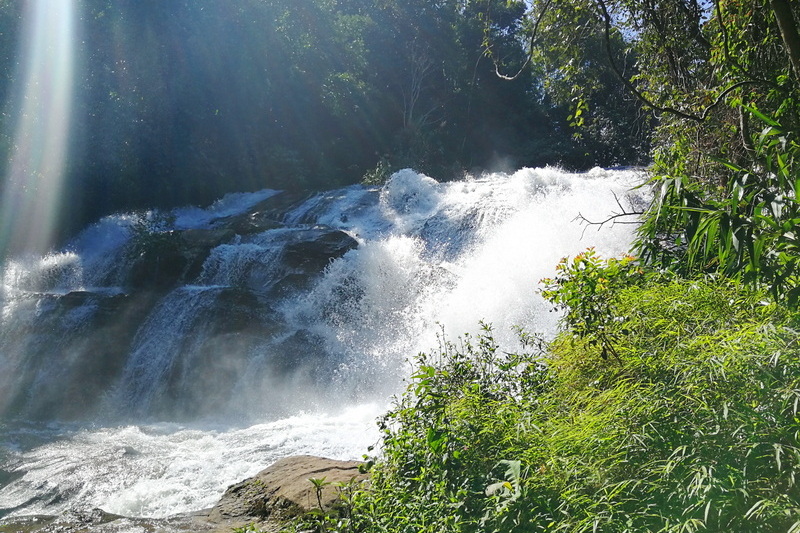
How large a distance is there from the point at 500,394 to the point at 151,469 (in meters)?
5.17

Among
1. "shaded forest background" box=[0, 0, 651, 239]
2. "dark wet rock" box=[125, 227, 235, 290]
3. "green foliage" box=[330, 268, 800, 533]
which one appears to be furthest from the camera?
"shaded forest background" box=[0, 0, 651, 239]

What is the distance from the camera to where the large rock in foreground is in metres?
4.83

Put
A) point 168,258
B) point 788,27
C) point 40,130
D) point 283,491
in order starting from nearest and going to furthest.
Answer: point 788,27 < point 283,491 < point 168,258 < point 40,130

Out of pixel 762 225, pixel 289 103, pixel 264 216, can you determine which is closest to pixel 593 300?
pixel 762 225

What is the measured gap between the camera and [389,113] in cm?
3100

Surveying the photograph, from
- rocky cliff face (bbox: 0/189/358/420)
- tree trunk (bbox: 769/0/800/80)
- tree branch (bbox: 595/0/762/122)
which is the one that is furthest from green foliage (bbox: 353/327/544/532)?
rocky cliff face (bbox: 0/189/358/420)

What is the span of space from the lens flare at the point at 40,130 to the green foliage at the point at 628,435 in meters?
17.4

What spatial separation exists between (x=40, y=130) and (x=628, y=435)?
765 inches

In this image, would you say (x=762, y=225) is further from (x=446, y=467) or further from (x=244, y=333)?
(x=244, y=333)

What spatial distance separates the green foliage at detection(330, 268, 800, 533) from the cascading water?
12.6 feet

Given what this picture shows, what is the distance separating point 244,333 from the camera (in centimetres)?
1106

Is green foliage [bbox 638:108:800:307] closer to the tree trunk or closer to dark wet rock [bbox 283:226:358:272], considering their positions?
the tree trunk

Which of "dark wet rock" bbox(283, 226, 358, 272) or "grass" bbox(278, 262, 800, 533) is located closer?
"grass" bbox(278, 262, 800, 533)

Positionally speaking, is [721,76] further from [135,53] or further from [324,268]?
[135,53]
